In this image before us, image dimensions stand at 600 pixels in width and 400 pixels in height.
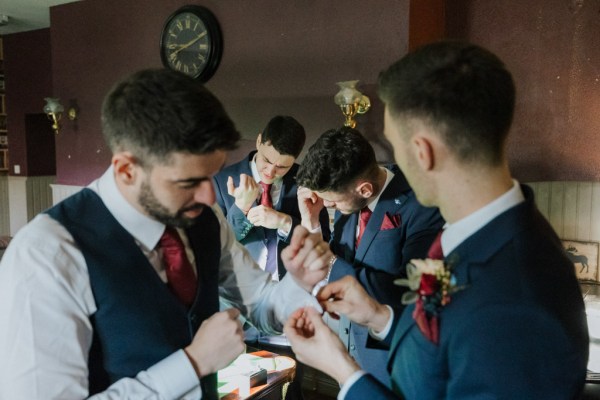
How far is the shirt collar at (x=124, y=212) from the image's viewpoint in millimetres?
1252

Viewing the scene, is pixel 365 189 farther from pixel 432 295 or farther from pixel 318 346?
pixel 432 295

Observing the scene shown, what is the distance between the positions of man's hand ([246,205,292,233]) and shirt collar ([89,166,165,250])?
1.33 metres

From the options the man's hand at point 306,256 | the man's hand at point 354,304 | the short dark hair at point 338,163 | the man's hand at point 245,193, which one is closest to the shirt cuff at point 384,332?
the man's hand at point 354,304

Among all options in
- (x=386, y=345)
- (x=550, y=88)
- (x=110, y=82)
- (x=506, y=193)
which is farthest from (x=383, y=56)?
(x=110, y=82)

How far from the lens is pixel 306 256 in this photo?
1.48 m

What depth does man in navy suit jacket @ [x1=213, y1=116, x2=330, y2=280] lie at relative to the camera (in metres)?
2.65

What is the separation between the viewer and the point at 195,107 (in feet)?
3.79

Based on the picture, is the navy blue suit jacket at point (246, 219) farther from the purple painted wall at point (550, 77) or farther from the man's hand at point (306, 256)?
the purple painted wall at point (550, 77)

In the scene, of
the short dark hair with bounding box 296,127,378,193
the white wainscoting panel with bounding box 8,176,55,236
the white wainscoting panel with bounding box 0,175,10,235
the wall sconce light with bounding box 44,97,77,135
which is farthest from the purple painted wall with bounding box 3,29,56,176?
the short dark hair with bounding box 296,127,378,193

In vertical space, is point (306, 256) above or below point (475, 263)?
below

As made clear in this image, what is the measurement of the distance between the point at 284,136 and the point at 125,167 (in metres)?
1.58

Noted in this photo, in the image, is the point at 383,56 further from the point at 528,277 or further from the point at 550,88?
the point at 528,277

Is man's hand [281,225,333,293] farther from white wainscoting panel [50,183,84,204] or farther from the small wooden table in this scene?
white wainscoting panel [50,183,84,204]

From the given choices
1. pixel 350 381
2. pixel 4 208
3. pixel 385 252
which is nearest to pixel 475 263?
pixel 350 381
